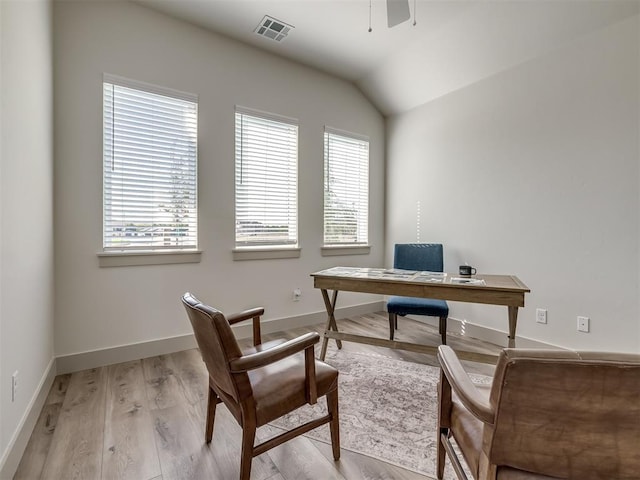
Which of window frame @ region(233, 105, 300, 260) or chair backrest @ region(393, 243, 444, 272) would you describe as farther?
chair backrest @ region(393, 243, 444, 272)

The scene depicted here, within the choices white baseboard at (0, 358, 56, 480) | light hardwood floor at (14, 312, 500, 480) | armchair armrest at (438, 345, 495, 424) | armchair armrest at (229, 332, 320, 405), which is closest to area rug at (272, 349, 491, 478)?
light hardwood floor at (14, 312, 500, 480)

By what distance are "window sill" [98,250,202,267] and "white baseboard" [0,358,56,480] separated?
86 cm

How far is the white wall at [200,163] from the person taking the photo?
2520 mm

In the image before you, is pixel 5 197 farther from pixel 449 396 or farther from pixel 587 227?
pixel 587 227

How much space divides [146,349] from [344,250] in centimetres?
244

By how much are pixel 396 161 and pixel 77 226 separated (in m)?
3.68

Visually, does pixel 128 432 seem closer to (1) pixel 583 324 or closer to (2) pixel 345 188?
(2) pixel 345 188

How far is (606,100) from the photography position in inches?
98.8

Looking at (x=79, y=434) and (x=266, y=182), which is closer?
(x=79, y=434)

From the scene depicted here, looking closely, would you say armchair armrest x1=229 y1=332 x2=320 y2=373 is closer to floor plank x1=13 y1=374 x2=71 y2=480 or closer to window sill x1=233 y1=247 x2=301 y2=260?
floor plank x1=13 y1=374 x2=71 y2=480

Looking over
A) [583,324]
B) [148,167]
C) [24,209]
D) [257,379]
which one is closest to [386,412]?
[257,379]

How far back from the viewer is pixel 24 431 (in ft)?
5.46

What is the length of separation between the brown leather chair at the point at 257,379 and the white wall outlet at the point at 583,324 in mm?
2370

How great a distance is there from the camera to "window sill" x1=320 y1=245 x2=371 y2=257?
156 inches
